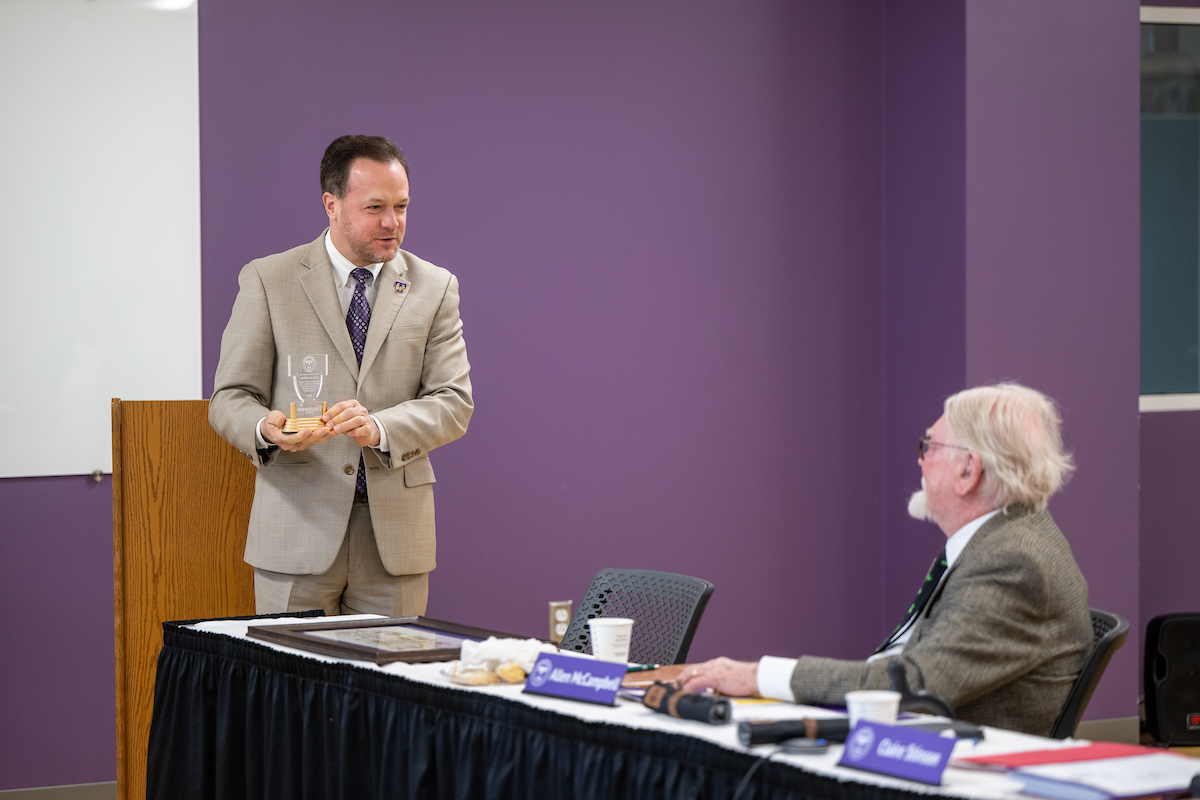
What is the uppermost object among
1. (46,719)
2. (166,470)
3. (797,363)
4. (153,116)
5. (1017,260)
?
(153,116)

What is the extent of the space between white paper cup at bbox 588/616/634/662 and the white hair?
0.65 m

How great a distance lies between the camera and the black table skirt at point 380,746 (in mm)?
1626

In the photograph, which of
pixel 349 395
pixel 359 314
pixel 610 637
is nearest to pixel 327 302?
pixel 359 314

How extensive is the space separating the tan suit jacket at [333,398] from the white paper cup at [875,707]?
1.59 metres

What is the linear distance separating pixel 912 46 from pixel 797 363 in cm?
128

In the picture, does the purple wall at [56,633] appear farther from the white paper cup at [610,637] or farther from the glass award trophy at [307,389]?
the white paper cup at [610,637]

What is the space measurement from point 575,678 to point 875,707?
50 centimetres

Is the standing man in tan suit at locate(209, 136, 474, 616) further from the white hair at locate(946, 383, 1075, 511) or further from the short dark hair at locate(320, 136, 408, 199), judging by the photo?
the white hair at locate(946, 383, 1075, 511)

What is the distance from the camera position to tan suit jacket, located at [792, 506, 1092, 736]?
1.83 meters

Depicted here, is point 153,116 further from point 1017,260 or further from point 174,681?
point 1017,260

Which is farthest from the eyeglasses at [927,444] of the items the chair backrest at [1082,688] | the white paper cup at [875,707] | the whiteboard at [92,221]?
the whiteboard at [92,221]

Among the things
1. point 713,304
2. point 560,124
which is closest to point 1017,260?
point 713,304

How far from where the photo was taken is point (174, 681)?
8.36ft

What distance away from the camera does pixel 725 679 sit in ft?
6.20
